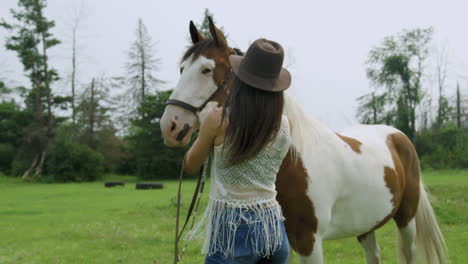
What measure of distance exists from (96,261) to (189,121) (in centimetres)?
398

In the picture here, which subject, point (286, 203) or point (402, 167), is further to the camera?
point (402, 167)

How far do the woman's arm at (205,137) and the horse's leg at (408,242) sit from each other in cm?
337

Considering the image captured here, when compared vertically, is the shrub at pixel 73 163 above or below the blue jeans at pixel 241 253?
below

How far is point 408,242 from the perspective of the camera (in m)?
4.33

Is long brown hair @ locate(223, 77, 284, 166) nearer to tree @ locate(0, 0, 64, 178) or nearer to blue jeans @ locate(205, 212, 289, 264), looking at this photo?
blue jeans @ locate(205, 212, 289, 264)

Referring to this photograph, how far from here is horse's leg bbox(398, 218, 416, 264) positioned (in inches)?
169

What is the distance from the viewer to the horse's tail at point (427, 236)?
4.46 m

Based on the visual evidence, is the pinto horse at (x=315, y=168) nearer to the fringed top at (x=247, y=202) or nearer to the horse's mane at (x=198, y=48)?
the horse's mane at (x=198, y=48)

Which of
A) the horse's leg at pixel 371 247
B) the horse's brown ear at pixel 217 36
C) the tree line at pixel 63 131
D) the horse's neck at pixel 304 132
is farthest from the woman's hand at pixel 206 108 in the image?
the tree line at pixel 63 131

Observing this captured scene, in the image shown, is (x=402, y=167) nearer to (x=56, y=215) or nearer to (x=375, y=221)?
(x=375, y=221)

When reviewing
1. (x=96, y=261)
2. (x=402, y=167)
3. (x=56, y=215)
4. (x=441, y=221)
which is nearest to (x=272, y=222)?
(x=402, y=167)

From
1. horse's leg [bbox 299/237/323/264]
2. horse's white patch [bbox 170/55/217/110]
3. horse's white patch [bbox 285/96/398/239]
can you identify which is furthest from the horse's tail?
horse's white patch [bbox 170/55/217/110]

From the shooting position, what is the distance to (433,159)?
27.1 meters

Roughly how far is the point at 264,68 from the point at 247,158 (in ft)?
1.39
